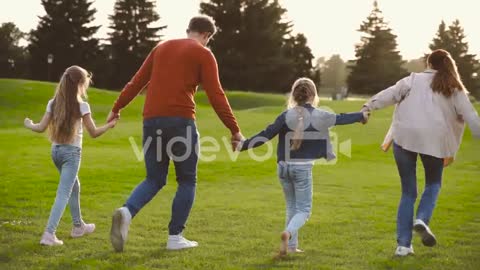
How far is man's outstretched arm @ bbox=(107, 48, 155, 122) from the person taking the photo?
283 inches

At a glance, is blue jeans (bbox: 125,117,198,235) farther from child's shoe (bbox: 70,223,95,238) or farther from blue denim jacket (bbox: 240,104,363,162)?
child's shoe (bbox: 70,223,95,238)

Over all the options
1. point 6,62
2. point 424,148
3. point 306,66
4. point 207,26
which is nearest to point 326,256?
point 424,148

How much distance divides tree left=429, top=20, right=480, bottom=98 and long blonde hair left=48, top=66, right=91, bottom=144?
77637 millimetres

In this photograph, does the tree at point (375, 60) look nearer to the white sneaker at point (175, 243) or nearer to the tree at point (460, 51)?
the tree at point (460, 51)

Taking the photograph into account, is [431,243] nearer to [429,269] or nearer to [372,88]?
[429,269]

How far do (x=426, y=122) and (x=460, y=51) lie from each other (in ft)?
283

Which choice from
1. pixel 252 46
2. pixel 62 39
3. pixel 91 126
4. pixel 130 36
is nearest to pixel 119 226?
pixel 91 126

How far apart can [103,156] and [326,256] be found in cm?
1200

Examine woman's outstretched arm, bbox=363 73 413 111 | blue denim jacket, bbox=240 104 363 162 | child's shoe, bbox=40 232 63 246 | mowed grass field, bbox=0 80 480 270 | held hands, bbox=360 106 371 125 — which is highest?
woman's outstretched arm, bbox=363 73 413 111

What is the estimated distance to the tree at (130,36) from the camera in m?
69.8

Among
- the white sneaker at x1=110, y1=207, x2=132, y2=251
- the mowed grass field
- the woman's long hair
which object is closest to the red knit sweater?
the white sneaker at x1=110, y1=207, x2=132, y2=251

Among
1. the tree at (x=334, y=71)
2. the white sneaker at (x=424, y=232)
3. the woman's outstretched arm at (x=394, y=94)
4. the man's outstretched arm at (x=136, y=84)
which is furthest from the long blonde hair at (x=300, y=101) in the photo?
the tree at (x=334, y=71)

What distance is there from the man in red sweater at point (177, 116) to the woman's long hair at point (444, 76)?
6.32 feet

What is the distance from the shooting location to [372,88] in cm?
8562
